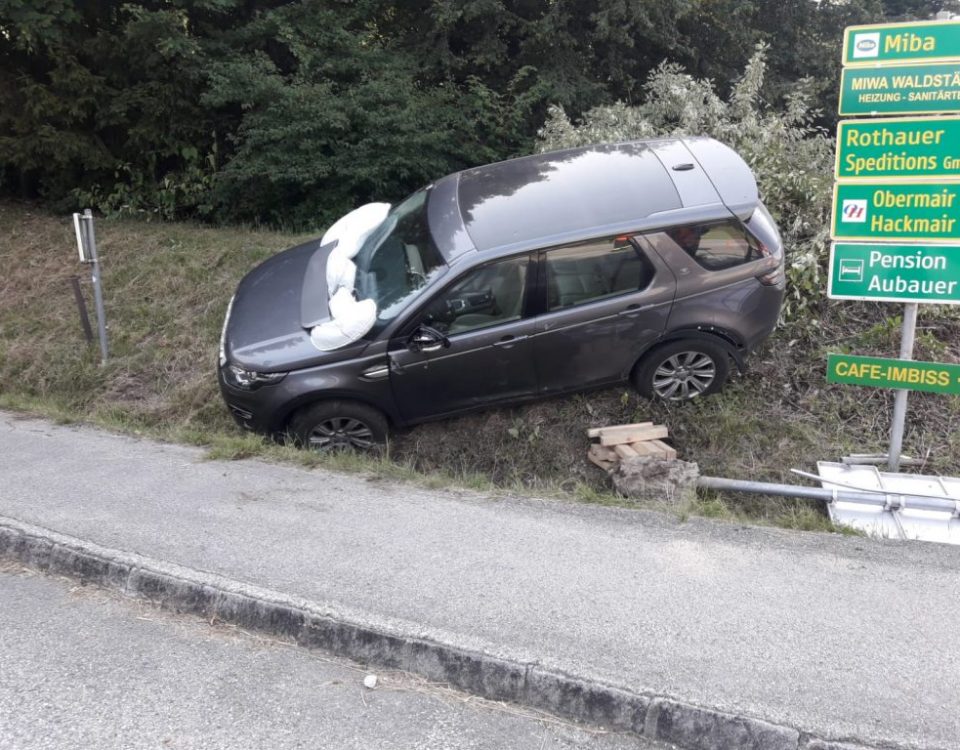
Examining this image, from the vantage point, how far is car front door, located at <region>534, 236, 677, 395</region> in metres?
5.50

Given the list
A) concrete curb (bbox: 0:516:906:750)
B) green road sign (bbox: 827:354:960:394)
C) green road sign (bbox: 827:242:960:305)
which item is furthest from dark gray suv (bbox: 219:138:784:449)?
concrete curb (bbox: 0:516:906:750)

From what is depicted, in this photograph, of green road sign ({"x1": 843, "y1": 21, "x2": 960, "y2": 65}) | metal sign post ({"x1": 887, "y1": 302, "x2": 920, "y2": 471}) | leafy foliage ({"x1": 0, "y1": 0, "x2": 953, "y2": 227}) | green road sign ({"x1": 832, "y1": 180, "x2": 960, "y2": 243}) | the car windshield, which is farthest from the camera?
leafy foliage ({"x1": 0, "y1": 0, "x2": 953, "y2": 227})

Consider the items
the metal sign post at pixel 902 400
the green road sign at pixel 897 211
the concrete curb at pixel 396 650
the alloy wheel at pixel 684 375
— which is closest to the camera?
the concrete curb at pixel 396 650

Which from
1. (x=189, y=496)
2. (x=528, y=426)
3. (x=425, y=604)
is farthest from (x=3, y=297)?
(x=425, y=604)

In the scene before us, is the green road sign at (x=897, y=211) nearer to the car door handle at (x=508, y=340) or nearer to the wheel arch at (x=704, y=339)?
the wheel arch at (x=704, y=339)

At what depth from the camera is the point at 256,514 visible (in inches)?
176

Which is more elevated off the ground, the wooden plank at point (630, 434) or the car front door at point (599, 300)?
the car front door at point (599, 300)

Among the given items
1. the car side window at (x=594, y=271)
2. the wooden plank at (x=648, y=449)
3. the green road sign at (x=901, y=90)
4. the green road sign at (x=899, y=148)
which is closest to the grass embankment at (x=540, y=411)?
the wooden plank at (x=648, y=449)

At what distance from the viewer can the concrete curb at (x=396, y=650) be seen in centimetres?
281

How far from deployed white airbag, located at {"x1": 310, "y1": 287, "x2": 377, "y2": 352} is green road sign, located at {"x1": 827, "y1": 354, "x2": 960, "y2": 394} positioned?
303 centimetres

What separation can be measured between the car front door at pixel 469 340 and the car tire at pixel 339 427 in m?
0.24

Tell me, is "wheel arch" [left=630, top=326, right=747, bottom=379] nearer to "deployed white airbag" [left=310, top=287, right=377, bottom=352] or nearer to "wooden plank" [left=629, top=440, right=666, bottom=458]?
"wooden plank" [left=629, top=440, right=666, bottom=458]

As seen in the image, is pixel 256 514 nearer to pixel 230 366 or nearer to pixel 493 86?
pixel 230 366


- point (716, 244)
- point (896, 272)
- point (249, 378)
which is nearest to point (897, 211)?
point (896, 272)
